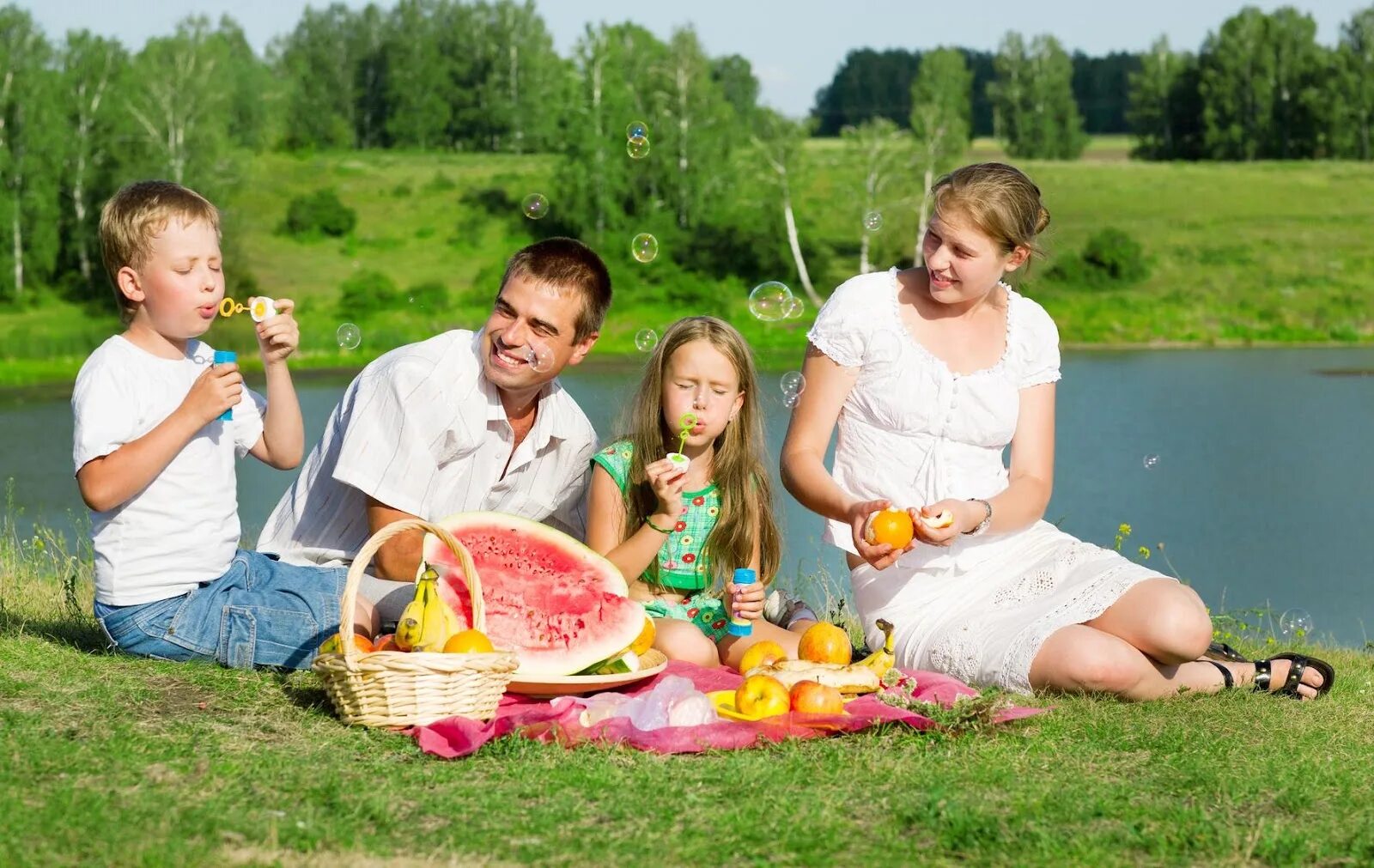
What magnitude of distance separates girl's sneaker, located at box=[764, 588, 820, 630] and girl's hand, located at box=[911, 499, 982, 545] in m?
0.92

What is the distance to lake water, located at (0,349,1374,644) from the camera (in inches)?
472

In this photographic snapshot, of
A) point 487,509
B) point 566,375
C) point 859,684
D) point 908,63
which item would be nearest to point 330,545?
point 487,509

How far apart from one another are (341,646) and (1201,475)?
1427 centimetres

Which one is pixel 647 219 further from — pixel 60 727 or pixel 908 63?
pixel 908 63

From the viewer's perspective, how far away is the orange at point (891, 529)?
498cm

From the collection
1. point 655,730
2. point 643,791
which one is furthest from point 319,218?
point 643,791

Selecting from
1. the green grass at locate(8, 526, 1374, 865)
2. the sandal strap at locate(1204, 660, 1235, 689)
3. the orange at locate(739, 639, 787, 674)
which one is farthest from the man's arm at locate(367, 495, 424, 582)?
the sandal strap at locate(1204, 660, 1235, 689)

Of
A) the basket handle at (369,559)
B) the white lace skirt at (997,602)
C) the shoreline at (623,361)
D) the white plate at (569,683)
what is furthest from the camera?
the shoreline at (623,361)

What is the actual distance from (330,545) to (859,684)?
2.08 metres

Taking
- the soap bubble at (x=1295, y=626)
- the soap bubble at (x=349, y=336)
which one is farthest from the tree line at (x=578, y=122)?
the soap bubble at (x=349, y=336)

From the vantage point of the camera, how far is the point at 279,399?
208 inches

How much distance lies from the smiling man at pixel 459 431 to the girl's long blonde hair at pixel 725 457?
0.93ft

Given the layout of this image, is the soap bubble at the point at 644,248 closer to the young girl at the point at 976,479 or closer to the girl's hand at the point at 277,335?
the young girl at the point at 976,479

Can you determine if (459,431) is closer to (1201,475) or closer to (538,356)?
(538,356)
